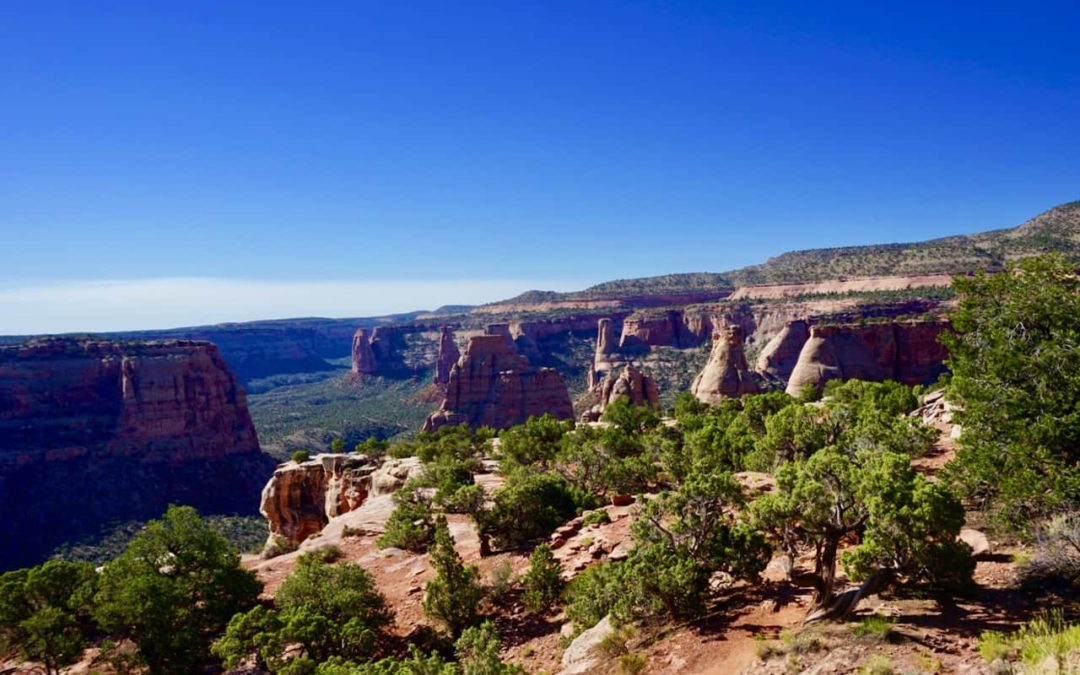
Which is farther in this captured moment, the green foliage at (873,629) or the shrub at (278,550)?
the shrub at (278,550)

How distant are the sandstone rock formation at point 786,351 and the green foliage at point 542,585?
82.3 meters

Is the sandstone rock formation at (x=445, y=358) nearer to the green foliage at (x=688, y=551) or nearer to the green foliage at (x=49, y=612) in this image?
the green foliage at (x=49, y=612)

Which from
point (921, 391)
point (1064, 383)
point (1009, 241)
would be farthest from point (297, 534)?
point (1009, 241)

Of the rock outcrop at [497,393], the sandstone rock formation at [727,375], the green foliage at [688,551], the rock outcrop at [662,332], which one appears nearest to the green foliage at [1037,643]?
the green foliage at [688,551]

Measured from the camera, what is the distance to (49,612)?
20.8 m

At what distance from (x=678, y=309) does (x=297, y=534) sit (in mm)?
117261

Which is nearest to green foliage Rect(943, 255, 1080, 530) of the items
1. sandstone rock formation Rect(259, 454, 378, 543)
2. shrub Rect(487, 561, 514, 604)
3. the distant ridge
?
shrub Rect(487, 561, 514, 604)

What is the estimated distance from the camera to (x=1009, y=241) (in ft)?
399

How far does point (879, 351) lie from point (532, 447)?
60.4 meters

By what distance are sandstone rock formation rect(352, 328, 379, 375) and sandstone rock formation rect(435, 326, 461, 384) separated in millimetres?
36290

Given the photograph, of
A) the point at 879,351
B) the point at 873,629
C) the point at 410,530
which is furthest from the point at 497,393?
the point at 873,629

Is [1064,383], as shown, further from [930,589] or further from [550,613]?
[550,613]

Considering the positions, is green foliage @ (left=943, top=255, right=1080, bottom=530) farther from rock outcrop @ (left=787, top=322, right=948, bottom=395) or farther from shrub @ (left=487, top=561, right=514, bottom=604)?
rock outcrop @ (left=787, top=322, right=948, bottom=395)

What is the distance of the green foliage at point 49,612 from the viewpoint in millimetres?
20344
